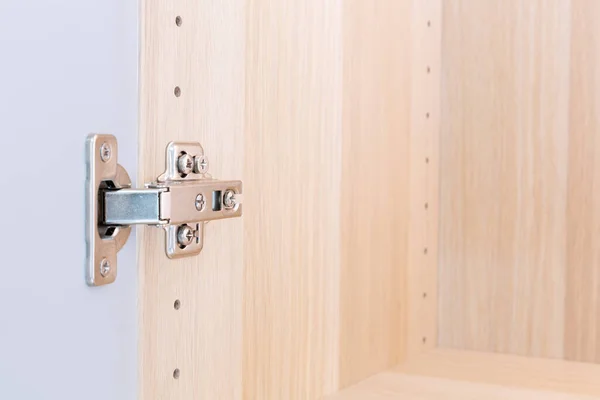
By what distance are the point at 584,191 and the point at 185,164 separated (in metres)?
0.55

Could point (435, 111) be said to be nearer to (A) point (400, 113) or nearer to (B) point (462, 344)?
(A) point (400, 113)

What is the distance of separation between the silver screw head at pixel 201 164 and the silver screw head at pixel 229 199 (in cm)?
2

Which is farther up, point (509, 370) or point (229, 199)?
point (229, 199)

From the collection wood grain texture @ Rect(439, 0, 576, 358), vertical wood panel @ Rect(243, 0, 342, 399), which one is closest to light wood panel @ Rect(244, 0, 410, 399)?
vertical wood panel @ Rect(243, 0, 342, 399)

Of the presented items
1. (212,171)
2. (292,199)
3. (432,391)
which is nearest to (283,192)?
(292,199)

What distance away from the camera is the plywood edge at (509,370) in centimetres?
74

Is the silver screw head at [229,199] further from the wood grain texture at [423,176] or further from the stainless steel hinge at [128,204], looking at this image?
the wood grain texture at [423,176]

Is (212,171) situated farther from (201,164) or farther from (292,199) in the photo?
(292,199)

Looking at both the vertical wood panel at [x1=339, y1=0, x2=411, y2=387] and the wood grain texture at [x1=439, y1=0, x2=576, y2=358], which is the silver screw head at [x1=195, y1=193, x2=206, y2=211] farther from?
the wood grain texture at [x1=439, y1=0, x2=576, y2=358]

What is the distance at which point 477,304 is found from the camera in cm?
88

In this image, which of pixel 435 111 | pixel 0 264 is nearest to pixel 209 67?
pixel 0 264

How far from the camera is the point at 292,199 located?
1.93 feet

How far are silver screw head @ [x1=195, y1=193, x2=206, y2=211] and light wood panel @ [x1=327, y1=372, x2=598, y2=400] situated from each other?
12.5 inches

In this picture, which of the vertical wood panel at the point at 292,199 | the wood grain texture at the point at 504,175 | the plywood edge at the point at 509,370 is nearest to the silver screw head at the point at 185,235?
the vertical wood panel at the point at 292,199
